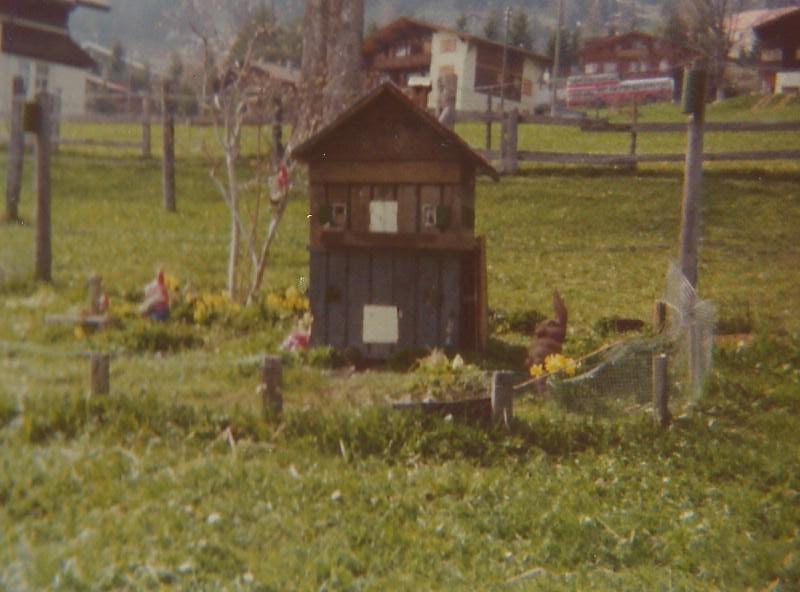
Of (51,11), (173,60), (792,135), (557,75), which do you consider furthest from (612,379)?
(51,11)

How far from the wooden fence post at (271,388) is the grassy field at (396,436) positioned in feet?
0.21

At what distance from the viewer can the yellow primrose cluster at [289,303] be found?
679 cm

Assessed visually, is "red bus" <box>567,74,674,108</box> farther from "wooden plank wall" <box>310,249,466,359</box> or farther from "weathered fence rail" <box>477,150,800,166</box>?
"wooden plank wall" <box>310,249,466,359</box>

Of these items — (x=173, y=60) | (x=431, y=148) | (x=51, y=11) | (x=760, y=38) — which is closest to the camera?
(x=760, y=38)

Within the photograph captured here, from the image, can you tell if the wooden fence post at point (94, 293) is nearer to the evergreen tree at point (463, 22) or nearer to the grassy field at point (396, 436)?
the grassy field at point (396, 436)

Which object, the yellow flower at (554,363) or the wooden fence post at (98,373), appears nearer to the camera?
the wooden fence post at (98,373)

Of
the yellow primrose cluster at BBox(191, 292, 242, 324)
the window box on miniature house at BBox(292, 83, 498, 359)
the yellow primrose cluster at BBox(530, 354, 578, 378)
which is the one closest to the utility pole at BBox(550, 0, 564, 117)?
the yellow primrose cluster at BBox(530, 354, 578, 378)

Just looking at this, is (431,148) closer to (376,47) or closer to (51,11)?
(376,47)

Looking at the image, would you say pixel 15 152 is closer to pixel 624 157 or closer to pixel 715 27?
pixel 624 157

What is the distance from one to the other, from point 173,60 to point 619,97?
6.88ft

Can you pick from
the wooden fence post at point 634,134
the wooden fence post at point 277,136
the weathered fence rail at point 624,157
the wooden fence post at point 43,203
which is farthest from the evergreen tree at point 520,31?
the wooden fence post at point 277,136

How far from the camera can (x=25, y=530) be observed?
3879 mm

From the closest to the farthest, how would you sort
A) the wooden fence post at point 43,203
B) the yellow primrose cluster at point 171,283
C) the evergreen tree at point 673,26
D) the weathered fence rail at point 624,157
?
the evergreen tree at point 673,26, the weathered fence rail at point 624,157, the wooden fence post at point 43,203, the yellow primrose cluster at point 171,283

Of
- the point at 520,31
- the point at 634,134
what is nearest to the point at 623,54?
the point at 520,31
